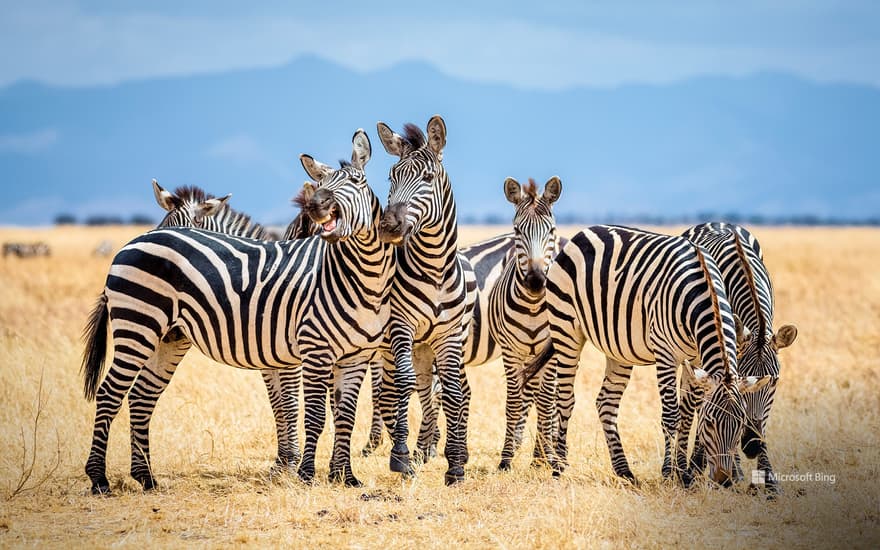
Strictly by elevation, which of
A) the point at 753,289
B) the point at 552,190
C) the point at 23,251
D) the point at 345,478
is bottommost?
the point at 345,478

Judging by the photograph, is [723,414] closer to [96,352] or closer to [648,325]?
[648,325]

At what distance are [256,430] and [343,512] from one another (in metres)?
3.84

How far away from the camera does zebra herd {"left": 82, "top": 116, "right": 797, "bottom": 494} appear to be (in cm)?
793

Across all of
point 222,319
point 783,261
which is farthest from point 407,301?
point 783,261

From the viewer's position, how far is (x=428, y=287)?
848 cm

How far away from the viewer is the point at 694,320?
790cm

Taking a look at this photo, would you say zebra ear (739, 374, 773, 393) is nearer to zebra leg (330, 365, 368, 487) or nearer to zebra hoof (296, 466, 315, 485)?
zebra leg (330, 365, 368, 487)

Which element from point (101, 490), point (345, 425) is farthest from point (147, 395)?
point (345, 425)

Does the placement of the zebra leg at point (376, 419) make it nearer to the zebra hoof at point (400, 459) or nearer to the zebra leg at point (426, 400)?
the zebra leg at point (426, 400)

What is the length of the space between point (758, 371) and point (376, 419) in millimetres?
4373

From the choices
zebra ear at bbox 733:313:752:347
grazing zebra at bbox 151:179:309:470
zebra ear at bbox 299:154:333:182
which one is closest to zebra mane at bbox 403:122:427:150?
zebra ear at bbox 299:154:333:182

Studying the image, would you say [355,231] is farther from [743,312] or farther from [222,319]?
[743,312]

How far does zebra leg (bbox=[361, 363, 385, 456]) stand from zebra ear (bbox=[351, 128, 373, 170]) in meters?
2.80

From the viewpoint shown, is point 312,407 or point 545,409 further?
point 545,409
